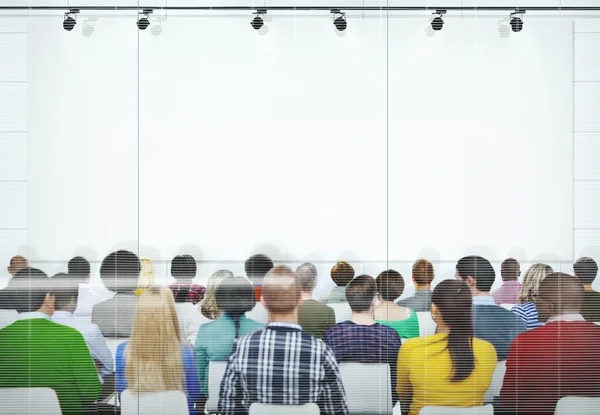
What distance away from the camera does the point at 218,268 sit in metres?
4.06

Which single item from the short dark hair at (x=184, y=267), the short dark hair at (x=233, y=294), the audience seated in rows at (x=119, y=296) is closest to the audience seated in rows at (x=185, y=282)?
the short dark hair at (x=184, y=267)

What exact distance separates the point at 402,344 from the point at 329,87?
5.09 ft

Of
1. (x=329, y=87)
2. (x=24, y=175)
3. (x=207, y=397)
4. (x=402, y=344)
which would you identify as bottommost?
(x=207, y=397)

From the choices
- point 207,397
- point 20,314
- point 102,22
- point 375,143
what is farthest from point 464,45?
point 20,314

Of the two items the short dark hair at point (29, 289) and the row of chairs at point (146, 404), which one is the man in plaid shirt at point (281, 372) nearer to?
the row of chairs at point (146, 404)

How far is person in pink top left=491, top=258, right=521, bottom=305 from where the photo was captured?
162 inches

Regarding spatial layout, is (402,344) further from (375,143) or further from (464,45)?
(464,45)

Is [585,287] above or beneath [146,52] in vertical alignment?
beneath

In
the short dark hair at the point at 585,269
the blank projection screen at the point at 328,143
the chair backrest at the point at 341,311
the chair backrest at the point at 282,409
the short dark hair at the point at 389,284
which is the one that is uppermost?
the blank projection screen at the point at 328,143

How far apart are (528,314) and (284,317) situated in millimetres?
1428

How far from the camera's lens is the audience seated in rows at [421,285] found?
13.4 feet

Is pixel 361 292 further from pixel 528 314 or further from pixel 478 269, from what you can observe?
pixel 528 314

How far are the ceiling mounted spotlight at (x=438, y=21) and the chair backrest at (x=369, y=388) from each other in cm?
200

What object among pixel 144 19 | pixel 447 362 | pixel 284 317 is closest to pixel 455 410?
pixel 447 362
